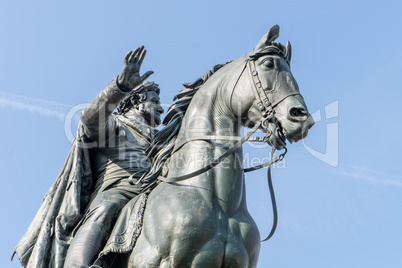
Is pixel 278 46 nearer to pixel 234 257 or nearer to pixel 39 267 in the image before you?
pixel 234 257

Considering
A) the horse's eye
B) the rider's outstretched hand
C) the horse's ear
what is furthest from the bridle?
the rider's outstretched hand

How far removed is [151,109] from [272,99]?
13.0 ft

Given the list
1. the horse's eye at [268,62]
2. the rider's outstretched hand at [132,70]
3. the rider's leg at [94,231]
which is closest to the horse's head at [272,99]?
the horse's eye at [268,62]

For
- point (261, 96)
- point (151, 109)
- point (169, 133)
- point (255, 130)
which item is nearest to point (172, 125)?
point (169, 133)

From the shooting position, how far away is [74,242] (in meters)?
9.27

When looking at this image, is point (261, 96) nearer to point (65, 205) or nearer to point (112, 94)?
point (112, 94)

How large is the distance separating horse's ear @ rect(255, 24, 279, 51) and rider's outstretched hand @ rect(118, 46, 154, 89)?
1571mm

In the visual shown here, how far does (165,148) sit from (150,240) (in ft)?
4.15

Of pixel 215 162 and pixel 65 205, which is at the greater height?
pixel 215 162

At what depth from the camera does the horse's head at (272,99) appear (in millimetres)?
8445

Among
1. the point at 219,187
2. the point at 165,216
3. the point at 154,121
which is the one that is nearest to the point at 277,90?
the point at 219,187

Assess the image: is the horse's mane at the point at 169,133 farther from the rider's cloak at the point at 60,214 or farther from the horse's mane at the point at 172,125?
the rider's cloak at the point at 60,214

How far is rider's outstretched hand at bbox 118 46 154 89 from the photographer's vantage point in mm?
9648

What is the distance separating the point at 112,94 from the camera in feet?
32.4
